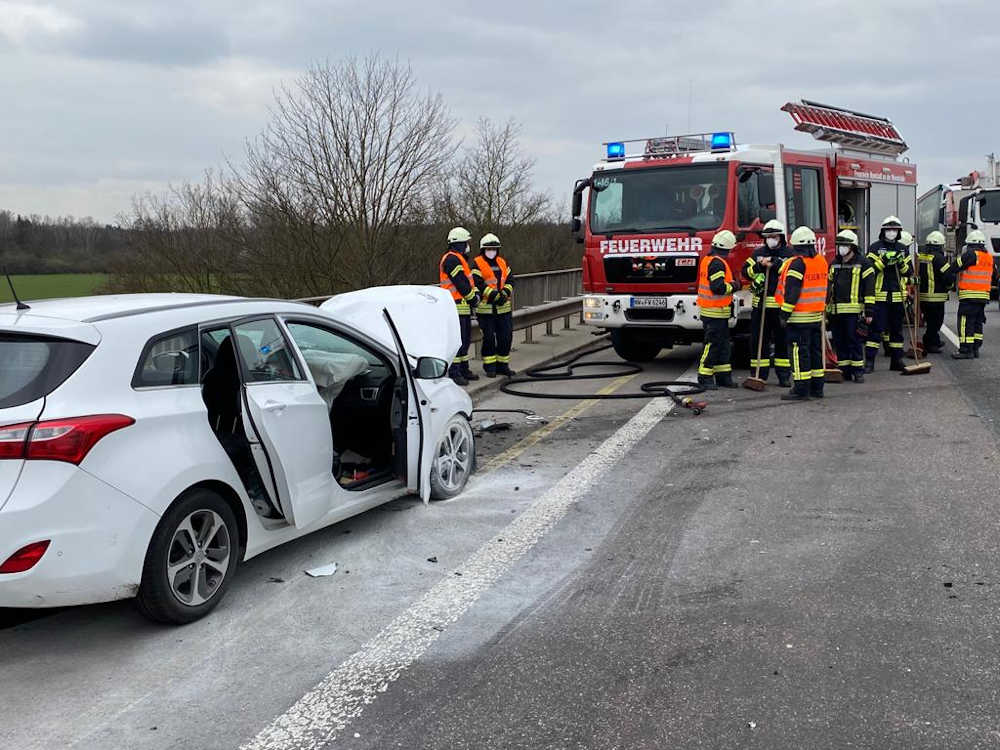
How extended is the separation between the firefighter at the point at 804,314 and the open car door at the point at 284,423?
21.4 feet

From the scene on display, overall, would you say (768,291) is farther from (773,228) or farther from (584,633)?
(584,633)

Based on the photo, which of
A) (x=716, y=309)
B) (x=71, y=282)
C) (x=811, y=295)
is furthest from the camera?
(x=71, y=282)

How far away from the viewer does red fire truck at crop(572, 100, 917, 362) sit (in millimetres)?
11938

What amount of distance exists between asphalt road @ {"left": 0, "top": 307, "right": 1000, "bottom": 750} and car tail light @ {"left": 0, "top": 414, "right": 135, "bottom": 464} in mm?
882

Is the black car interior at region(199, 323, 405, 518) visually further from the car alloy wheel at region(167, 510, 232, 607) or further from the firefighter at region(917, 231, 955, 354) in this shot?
the firefighter at region(917, 231, 955, 354)

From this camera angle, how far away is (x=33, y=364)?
386cm

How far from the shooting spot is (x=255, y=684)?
374cm

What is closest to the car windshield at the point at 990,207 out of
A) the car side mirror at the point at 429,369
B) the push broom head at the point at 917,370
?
the push broom head at the point at 917,370


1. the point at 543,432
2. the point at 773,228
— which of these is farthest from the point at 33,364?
the point at 773,228

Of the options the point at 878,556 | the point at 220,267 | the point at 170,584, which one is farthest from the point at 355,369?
the point at 220,267

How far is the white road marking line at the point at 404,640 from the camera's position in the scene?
3.38 m

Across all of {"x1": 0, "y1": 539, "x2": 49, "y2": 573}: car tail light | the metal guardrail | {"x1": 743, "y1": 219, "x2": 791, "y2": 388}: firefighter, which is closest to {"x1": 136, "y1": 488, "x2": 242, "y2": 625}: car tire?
{"x1": 0, "y1": 539, "x2": 49, "y2": 573}: car tail light

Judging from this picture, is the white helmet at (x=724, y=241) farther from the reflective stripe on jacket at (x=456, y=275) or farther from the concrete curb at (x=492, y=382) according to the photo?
the concrete curb at (x=492, y=382)

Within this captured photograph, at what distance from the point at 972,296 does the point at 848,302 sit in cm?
304
